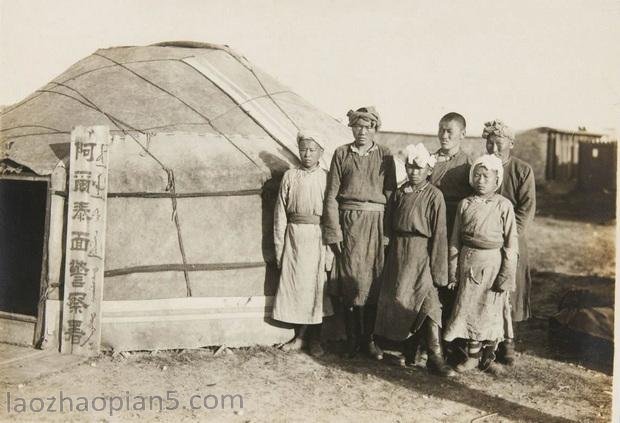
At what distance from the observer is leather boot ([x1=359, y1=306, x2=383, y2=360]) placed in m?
4.00

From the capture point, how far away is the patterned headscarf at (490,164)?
11.5 feet

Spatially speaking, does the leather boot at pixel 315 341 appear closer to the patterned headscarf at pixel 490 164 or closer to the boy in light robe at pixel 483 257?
the boy in light robe at pixel 483 257

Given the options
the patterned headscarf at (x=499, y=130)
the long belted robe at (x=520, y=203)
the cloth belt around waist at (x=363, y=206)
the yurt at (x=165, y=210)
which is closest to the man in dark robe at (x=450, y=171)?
the patterned headscarf at (x=499, y=130)

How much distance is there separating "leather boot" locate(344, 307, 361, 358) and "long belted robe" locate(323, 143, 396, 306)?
0.14 metres

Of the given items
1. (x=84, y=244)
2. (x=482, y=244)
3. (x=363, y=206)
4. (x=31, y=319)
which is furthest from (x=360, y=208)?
(x=31, y=319)

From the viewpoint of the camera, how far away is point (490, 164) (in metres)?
3.51

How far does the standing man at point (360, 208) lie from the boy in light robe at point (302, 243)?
0.38 ft

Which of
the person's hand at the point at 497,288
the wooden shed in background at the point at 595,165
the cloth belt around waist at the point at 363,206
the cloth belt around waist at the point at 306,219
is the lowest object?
the person's hand at the point at 497,288

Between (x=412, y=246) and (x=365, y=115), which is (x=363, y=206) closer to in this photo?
(x=412, y=246)

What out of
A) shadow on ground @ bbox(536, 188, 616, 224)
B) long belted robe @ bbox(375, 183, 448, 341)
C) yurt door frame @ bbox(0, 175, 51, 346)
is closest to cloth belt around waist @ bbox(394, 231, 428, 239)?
long belted robe @ bbox(375, 183, 448, 341)

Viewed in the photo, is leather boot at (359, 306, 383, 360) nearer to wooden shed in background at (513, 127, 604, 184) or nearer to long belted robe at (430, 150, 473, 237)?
long belted robe at (430, 150, 473, 237)

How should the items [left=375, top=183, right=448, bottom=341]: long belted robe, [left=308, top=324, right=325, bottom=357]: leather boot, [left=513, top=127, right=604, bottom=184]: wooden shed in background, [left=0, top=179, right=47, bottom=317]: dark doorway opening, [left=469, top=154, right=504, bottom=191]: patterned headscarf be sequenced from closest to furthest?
[left=469, top=154, right=504, bottom=191]: patterned headscarf → [left=375, top=183, right=448, bottom=341]: long belted robe → [left=308, top=324, right=325, bottom=357]: leather boot → [left=0, top=179, right=47, bottom=317]: dark doorway opening → [left=513, top=127, right=604, bottom=184]: wooden shed in background

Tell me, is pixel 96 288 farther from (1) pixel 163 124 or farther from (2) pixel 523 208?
(2) pixel 523 208

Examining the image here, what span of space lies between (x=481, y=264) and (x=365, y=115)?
1221 mm
